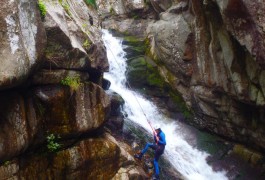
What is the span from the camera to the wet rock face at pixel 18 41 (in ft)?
26.4

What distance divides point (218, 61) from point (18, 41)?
32.5ft

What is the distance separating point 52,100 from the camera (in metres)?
10.1

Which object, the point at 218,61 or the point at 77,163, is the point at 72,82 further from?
the point at 218,61

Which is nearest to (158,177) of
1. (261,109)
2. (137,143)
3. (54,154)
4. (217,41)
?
(137,143)

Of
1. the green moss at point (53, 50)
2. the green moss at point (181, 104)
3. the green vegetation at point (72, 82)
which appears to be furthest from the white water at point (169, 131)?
the green moss at point (53, 50)

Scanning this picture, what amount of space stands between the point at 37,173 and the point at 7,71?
3871 mm

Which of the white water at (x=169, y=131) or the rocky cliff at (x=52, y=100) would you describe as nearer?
the rocky cliff at (x=52, y=100)

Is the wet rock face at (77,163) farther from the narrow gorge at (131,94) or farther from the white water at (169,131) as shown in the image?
the white water at (169,131)

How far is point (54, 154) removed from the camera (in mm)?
10383

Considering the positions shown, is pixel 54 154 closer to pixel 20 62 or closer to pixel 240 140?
pixel 20 62

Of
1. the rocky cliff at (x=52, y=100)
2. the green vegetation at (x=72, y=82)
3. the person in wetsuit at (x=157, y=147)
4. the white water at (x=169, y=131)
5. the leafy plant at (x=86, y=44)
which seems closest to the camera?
the rocky cliff at (x=52, y=100)

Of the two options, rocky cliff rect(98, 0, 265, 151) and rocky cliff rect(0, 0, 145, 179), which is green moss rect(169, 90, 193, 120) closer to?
rocky cliff rect(98, 0, 265, 151)

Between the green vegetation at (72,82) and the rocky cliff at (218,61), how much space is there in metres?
6.31

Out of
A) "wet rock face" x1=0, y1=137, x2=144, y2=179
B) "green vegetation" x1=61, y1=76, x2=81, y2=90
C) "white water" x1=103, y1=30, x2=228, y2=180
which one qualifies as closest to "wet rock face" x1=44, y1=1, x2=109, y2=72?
"green vegetation" x1=61, y1=76, x2=81, y2=90
